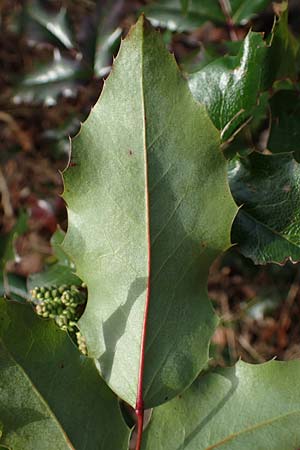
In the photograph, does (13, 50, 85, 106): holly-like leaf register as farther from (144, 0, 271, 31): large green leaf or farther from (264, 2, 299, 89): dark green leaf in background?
(264, 2, 299, 89): dark green leaf in background

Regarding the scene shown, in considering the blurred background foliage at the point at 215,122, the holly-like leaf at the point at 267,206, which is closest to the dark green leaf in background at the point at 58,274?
the blurred background foliage at the point at 215,122

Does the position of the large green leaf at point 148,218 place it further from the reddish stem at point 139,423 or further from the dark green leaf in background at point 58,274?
the dark green leaf in background at point 58,274

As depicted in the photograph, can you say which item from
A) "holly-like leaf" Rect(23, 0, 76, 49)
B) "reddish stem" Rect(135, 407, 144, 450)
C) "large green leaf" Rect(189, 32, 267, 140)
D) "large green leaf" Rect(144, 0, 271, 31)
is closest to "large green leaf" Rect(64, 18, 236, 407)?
"reddish stem" Rect(135, 407, 144, 450)

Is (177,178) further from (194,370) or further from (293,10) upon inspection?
(293,10)

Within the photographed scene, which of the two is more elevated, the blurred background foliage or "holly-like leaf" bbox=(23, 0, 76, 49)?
"holly-like leaf" bbox=(23, 0, 76, 49)

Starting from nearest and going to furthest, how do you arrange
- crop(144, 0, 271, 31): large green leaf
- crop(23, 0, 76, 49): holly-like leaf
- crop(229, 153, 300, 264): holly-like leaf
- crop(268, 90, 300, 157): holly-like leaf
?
crop(229, 153, 300, 264): holly-like leaf → crop(268, 90, 300, 157): holly-like leaf → crop(144, 0, 271, 31): large green leaf → crop(23, 0, 76, 49): holly-like leaf

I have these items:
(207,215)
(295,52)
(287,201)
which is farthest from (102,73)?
(207,215)

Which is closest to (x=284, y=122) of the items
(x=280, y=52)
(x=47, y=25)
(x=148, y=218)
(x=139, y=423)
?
(x=280, y=52)
